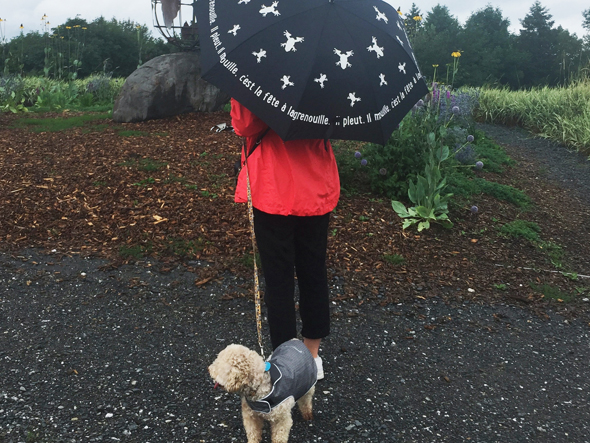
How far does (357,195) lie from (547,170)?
4.39m

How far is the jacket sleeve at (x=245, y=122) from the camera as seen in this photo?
6.89ft

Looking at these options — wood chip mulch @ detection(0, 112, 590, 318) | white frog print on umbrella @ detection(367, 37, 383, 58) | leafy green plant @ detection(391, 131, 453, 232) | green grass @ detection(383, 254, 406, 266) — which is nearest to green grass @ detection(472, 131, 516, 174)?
wood chip mulch @ detection(0, 112, 590, 318)

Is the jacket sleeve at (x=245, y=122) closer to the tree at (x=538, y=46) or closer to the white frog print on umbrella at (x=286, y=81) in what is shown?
the white frog print on umbrella at (x=286, y=81)

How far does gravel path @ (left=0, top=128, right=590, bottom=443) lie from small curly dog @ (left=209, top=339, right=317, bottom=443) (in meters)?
0.30

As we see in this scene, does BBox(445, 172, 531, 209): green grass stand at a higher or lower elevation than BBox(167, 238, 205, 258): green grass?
higher

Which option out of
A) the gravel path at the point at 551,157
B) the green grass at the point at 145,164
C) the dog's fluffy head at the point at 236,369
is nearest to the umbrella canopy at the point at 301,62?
the dog's fluffy head at the point at 236,369

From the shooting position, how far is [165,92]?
8.55 metres

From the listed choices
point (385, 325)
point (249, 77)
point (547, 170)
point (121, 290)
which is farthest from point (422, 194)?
point (547, 170)

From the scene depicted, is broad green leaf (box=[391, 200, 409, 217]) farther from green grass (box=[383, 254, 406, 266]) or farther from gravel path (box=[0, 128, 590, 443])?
gravel path (box=[0, 128, 590, 443])

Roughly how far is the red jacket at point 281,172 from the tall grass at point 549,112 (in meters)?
8.69

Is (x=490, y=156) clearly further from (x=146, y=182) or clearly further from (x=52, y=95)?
(x=52, y=95)

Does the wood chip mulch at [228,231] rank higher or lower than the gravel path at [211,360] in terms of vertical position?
higher

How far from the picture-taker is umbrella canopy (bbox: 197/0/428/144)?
1.97 meters

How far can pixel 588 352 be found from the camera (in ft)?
10.8
